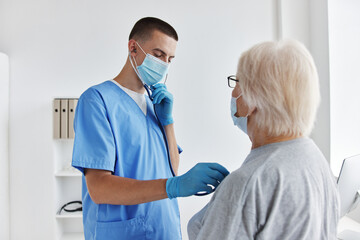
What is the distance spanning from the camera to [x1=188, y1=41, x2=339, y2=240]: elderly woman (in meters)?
0.67

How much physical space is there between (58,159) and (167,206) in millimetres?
1733

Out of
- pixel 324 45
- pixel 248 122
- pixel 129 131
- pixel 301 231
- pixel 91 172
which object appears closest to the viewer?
pixel 301 231

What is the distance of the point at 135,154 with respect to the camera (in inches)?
45.8

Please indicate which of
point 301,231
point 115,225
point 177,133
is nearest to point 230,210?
point 301,231

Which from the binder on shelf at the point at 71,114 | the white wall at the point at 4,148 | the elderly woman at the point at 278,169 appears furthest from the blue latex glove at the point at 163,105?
the white wall at the point at 4,148

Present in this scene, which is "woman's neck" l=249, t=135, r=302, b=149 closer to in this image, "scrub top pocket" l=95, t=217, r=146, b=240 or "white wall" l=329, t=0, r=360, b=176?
"scrub top pocket" l=95, t=217, r=146, b=240

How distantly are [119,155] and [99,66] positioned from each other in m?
1.77

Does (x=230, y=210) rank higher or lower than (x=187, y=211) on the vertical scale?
higher

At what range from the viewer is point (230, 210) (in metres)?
0.69

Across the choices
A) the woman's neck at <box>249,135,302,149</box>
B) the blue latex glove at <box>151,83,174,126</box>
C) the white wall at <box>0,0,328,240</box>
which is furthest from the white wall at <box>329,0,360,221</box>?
the woman's neck at <box>249,135,302,149</box>

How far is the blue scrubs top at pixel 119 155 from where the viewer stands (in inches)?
41.9

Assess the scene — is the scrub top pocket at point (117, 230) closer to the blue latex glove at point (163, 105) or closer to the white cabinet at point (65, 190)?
the blue latex glove at point (163, 105)

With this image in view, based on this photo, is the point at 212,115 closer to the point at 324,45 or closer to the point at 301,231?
the point at 324,45

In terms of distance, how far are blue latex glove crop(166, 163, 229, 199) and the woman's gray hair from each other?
23 centimetres
